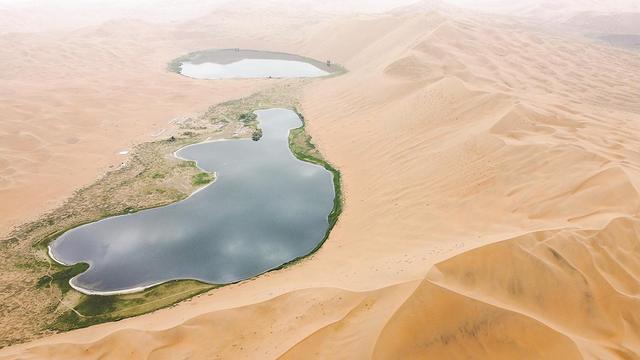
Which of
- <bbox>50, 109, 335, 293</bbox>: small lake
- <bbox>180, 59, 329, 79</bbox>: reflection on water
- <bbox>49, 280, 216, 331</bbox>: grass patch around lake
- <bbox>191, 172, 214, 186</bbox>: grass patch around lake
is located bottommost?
<bbox>49, 280, 216, 331</bbox>: grass patch around lake

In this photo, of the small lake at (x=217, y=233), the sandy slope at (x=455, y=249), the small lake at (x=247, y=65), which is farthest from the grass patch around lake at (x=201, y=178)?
the small lake at (x=247, y=65)

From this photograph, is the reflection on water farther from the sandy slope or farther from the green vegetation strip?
the sandy slope

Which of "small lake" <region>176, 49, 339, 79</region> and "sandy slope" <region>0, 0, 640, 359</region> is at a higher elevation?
"small lake" <region>176, 49, 339, 79</region>

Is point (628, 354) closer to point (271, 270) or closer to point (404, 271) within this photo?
point (404, 271)

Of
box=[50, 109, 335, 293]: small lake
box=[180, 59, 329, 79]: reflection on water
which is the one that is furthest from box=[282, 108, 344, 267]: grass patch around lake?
box=[180, 59, 329, 79]: reflection on water

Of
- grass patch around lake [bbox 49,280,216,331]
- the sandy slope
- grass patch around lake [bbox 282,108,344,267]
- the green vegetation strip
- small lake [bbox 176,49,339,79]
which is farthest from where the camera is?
small lake [bbox 176,49,339,79]

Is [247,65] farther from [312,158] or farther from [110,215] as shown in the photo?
[110,215]

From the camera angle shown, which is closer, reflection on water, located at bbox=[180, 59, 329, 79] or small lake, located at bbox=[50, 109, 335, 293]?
small lake, located at bbox=[50, 109, 335, 293]

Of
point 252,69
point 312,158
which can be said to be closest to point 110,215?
point 312,158
